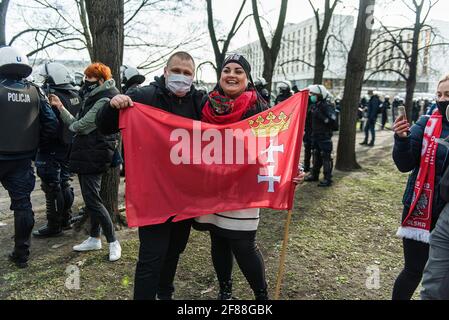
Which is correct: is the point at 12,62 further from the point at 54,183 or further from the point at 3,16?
the point at 3,16

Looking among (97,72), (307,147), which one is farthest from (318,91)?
(97,72)

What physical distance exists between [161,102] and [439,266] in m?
2.23

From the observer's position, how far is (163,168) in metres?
3.03

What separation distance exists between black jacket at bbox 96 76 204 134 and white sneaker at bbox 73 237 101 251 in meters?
1.97

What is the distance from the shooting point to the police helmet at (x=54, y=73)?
15.7 ft

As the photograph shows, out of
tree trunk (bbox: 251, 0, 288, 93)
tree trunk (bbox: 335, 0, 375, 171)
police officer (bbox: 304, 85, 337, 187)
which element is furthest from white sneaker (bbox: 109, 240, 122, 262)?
tree trunk (bbox: 251, 0, 288, 93)

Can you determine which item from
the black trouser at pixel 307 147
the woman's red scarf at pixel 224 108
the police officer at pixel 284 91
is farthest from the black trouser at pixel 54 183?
the police officer at pixel 284 91

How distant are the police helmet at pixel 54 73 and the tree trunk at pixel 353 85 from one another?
279 inches

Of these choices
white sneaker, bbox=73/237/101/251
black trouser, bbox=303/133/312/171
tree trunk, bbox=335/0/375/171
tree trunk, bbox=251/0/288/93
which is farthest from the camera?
tree trunk, bbox=251/0/288/93

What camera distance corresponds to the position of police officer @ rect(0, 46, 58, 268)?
394cm

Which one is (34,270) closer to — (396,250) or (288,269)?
(288,269)

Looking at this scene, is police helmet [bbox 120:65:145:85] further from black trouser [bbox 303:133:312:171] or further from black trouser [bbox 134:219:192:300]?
black trouser [bbox 303:133:312:171]
